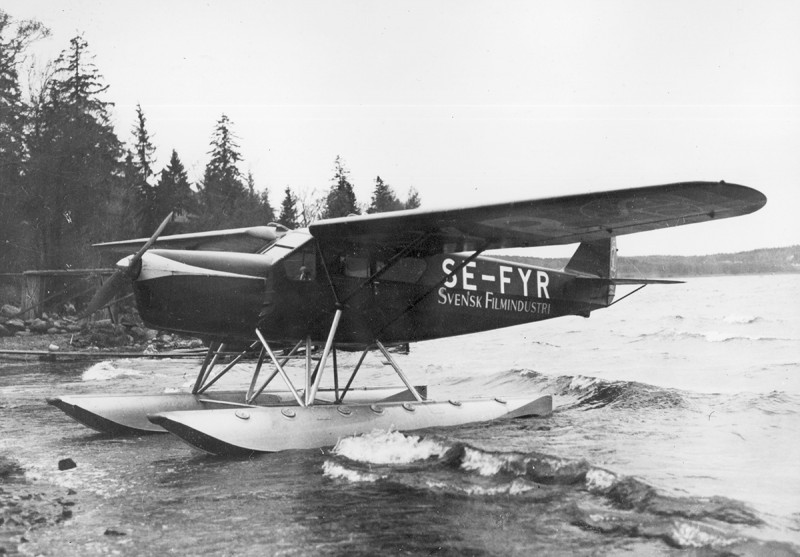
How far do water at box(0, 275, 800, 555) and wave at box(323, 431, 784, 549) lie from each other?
17mm

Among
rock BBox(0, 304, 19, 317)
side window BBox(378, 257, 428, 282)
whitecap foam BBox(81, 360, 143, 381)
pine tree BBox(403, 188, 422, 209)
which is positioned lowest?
whitecap foam BBox(81, 360, 143, 381)

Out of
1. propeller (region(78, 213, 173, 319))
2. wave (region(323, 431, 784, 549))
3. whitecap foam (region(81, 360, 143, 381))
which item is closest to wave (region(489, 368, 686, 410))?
wave (region(323, 431, 784, 549))

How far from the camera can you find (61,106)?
103ft

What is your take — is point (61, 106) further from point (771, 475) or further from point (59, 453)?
point (771, 475)

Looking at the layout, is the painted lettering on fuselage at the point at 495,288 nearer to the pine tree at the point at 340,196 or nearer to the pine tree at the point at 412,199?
the pine tree at the point at 340,196

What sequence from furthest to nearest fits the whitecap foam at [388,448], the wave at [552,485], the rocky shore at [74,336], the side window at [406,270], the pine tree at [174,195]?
the pine tree at [174,195] < the rocky shore at [74,336] < the side window at [406,270] < the whitecap foam at [388,448] < the wave at [552,485]

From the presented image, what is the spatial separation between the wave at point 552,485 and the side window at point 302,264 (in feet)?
A: 6.66

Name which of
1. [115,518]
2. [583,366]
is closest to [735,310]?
[583,366]

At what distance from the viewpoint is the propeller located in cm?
750

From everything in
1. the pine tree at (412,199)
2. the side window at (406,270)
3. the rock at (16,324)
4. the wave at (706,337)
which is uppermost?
the pine tree at (412,199)

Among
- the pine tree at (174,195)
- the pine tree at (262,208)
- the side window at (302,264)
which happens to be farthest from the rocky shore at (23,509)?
the pine tree at (262,208)

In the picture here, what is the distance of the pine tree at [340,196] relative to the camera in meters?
53.3

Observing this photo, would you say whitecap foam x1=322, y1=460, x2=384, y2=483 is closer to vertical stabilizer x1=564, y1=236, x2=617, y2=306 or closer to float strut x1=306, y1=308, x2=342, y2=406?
float strut x1=306, y1=308, x2=342, y2=406

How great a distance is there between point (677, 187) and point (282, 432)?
4.46m
